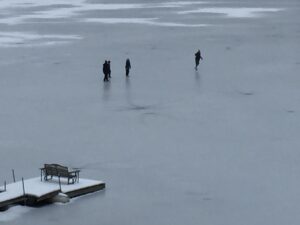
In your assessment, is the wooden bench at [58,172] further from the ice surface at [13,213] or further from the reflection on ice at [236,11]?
the reflection on ice at [236,11]

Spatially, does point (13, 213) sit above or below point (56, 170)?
below

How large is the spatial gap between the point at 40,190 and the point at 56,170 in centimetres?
78

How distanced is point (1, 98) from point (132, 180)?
26.6ft

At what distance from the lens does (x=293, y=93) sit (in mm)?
20328

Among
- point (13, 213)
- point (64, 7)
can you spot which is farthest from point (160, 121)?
point (64, 7)

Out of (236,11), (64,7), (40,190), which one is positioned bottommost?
(236,11)

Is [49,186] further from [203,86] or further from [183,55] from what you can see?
[183,55]

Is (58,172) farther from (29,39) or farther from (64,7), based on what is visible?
(64,7)

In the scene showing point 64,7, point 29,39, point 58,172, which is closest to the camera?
point 58,172

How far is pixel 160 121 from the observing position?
676 inches

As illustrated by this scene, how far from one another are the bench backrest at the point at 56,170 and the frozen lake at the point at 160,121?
0.65 meters

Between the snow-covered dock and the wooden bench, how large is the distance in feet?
0.31

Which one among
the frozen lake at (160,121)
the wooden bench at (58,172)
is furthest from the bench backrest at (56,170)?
the frozen lake at (160,121)

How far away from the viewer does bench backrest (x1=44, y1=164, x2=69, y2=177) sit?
12.5m
